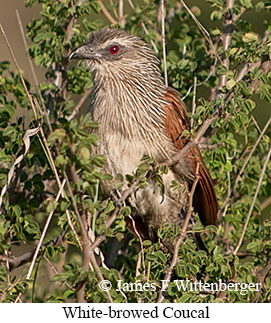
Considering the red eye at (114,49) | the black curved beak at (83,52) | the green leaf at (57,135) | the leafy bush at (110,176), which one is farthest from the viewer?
the red eye at (114,49)

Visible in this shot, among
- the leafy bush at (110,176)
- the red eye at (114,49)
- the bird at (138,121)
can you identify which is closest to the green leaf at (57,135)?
the leafy bush at (110,176)

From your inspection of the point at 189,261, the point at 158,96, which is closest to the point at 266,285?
the point at 189,261

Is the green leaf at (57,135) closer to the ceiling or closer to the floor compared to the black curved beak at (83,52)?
closer to the ceiling

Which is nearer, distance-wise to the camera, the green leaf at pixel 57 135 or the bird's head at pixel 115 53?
the green leaf at pixel 57 135

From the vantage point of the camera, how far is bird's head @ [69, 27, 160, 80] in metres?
3.12

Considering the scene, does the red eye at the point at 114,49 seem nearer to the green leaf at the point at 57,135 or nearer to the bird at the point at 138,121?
the bird at the point at 138,121

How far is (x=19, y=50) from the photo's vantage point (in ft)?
31.3

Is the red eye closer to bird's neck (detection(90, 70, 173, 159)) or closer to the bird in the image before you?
the bird

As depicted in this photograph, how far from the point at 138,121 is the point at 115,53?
0.37 m

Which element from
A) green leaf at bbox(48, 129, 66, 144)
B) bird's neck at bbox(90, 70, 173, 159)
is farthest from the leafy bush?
bird's neck at bbox(90, 70, 173, 159)

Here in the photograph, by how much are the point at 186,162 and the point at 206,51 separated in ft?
2.12

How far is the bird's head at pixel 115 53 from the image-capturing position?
10.2 ft

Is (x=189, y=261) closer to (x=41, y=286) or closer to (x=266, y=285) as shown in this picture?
(x=266, y=285)

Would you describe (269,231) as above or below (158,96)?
below
